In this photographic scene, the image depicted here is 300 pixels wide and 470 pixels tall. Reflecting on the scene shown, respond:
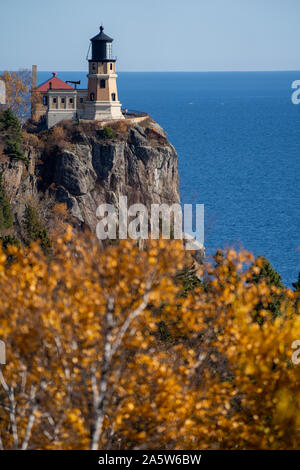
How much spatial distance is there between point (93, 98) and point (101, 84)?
6.03ft

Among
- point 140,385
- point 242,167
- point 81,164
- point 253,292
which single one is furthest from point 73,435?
point 242,167

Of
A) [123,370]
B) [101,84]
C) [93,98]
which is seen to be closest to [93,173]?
[93,98]

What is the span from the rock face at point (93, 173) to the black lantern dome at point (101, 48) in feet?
28.8

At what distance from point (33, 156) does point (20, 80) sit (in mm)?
14034

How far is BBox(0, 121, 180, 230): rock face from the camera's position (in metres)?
73.6

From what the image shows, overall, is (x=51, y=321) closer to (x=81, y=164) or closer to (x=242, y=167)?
(x=81, y=164)

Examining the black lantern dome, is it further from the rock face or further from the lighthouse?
the rock face

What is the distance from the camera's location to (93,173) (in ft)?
251

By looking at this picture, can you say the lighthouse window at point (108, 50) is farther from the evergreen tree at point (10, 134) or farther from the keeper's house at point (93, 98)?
the evergreen tree at point (10, 134)

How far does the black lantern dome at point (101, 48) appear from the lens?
80000 millimetres

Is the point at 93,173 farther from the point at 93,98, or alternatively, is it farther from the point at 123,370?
the point at 123,370

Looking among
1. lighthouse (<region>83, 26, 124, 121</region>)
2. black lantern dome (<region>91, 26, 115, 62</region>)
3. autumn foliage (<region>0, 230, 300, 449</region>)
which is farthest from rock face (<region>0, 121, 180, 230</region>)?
autumn foliage (<region>0, 230, 300, 449</region>)

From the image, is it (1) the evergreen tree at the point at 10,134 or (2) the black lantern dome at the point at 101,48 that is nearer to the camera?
(1) the evergreen tree at the point at 10,134

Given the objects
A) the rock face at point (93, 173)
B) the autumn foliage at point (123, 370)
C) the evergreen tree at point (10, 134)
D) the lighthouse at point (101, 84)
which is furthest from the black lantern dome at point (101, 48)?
the autumn foliage at point (123, 370)
